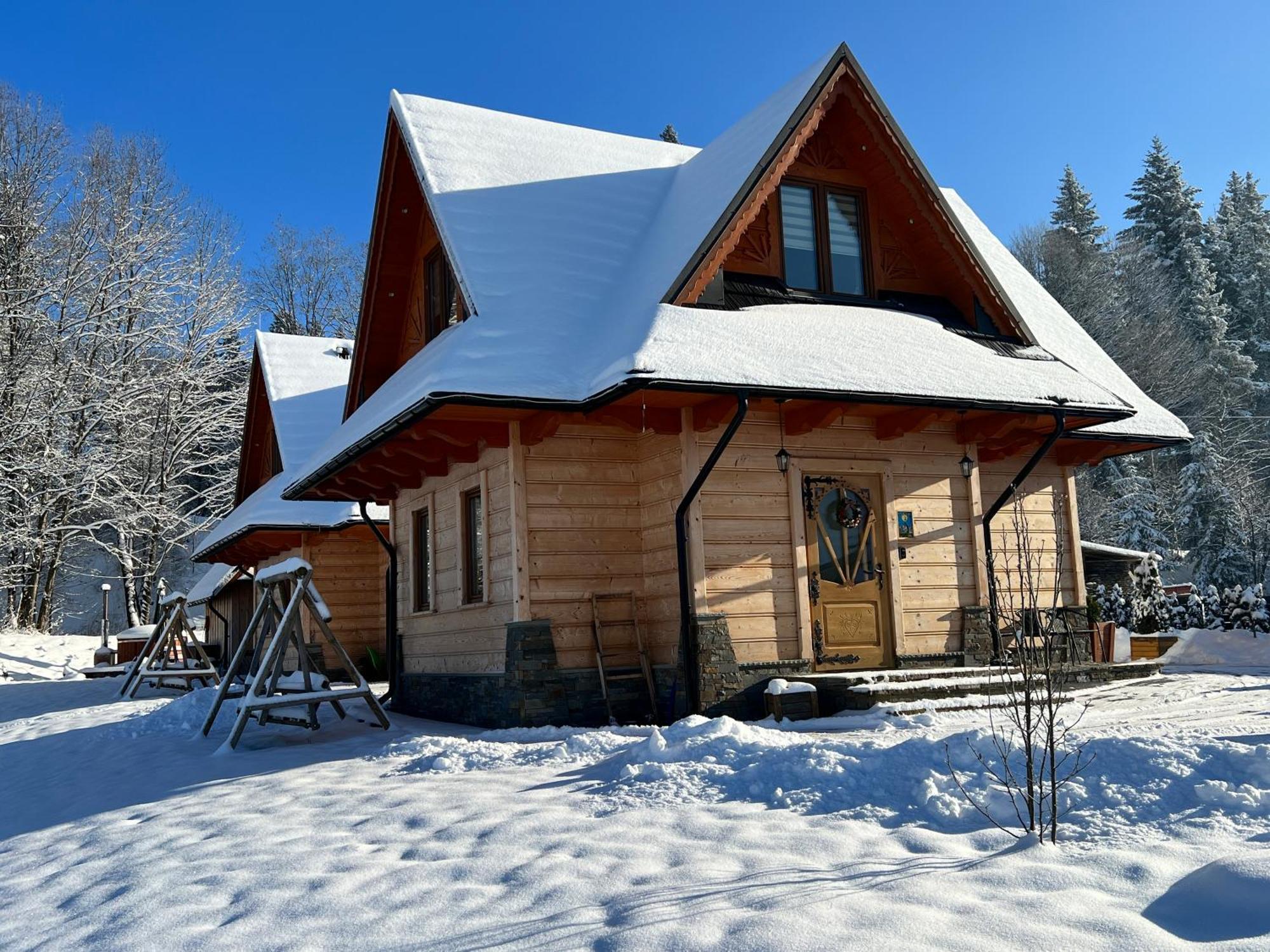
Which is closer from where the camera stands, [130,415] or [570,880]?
[570,880]

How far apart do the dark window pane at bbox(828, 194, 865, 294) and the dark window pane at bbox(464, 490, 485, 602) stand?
4973 mm

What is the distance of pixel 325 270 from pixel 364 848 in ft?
142

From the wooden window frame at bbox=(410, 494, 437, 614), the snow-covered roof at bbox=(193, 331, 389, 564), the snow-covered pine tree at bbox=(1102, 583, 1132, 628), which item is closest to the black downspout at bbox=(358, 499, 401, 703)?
the wooden window frame at bbox=(410, 494, 437, 614)

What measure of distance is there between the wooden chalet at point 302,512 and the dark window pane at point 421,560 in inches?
111

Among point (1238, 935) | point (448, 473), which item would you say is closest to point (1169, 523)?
point (448, 473)

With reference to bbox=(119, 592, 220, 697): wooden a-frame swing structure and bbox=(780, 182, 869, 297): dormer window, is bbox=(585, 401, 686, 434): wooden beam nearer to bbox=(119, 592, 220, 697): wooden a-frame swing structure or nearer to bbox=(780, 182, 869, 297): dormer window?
bbox=(780, 182, 869, 297): dormer window

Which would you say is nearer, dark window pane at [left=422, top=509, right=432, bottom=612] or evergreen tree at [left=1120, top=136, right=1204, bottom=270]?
dark window pane at [left=422, top=509, right=432, bottom=612]

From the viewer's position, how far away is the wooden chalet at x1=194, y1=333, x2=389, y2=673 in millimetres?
19094

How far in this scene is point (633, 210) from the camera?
1415 centimetres

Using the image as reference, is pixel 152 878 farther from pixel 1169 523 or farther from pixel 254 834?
pixel 1169 523

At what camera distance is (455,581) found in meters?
12.7

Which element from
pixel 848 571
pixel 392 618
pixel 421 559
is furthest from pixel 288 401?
pixel 848 571

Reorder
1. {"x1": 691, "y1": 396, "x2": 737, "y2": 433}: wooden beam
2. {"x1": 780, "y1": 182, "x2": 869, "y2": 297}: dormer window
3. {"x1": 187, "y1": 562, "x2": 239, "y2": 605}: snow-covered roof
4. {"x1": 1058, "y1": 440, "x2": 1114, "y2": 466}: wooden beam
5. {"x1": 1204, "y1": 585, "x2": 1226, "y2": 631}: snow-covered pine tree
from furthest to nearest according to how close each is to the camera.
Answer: {"x1": 187, "y1": 562, "x2": 239, "y2": 605}: snow-covered roof < {"x1": 1204, "y1": 585, "x2": 1226, "y2": 631}: snow-covered pine tree < {"x1": 1058, "y1": 440, "x2": 1114, "y2": 466}: wooden beam < {"x1": 780, "y1": 182, "x2": 869, "y2": 297}: dormer window < {"x1": 691, "y1": 396, "x2": 737, "y2": 433}: wooden beam

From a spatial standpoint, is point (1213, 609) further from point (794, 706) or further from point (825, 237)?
point (794, 706)
